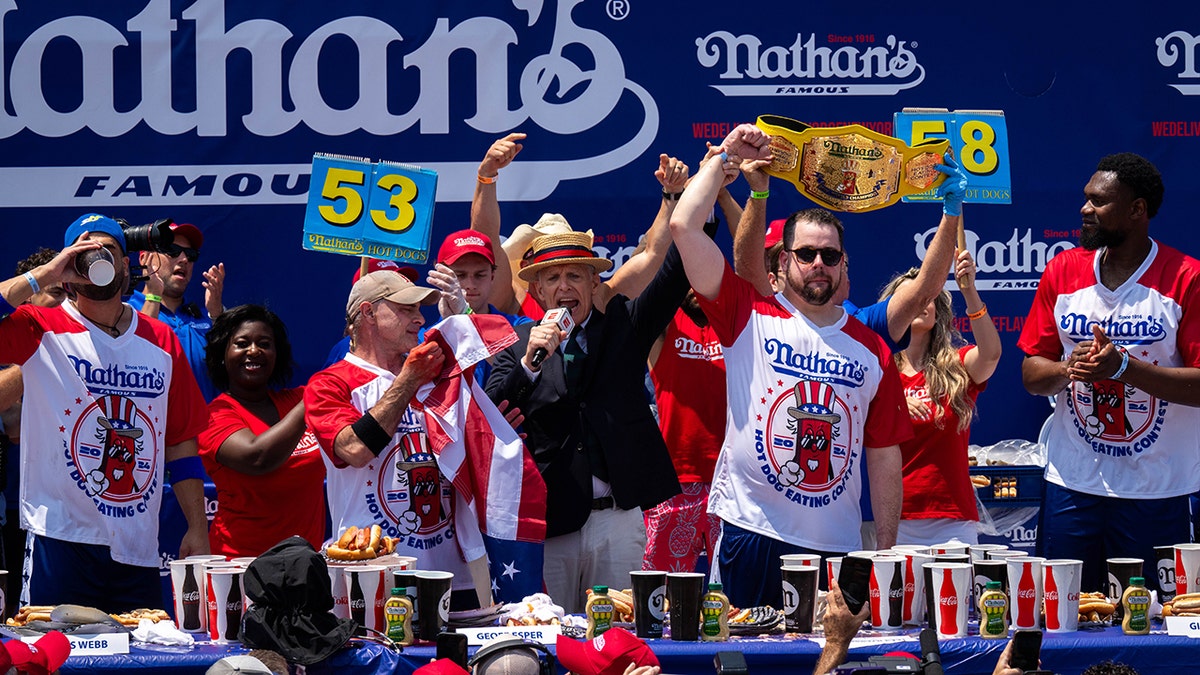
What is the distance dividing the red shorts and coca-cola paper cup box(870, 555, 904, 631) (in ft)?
5.46

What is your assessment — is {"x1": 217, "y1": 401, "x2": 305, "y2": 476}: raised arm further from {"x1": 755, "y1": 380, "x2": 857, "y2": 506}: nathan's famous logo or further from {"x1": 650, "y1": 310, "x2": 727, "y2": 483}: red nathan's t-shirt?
{"x1": 755, "y1": 380, "x2": 857, "y2": 506}: nathan's famous logo

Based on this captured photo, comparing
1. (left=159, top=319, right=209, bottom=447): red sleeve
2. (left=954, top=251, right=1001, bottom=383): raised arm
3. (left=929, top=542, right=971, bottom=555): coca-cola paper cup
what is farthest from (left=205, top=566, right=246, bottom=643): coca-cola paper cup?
(left=954, top=251, right=1001, bottom=383): raised arm

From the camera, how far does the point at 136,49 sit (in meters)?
6.74

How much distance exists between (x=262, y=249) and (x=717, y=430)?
8.18 ft

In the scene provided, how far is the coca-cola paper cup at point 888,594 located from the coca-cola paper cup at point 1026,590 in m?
0.29

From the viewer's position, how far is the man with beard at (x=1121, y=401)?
5074 millimetres

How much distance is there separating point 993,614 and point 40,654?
92.1 inches

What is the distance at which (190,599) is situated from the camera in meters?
3.85

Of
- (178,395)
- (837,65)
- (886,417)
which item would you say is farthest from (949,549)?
(837,65)

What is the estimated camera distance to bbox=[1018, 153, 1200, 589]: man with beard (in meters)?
5.07

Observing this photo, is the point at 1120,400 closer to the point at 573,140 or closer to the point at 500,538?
the point at 500,538

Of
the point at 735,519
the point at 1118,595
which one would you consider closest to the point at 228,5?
the point at 735,519

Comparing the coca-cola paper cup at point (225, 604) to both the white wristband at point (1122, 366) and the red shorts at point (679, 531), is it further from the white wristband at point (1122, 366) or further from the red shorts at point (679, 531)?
the white wristband at point (1122, 366)

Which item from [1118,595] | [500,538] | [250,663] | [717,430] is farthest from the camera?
[717,430]
